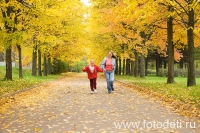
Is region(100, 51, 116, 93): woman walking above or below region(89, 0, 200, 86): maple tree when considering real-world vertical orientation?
below

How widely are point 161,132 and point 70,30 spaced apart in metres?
23.7

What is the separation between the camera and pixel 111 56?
1537cm

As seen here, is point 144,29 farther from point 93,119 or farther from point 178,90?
point 93,119

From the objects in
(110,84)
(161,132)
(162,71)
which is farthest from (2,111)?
(162,71)

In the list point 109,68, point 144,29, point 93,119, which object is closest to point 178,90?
point 109,68

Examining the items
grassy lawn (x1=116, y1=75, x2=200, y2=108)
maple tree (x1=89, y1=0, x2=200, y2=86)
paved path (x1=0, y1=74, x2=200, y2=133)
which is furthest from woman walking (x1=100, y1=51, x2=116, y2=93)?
maple tree (x1=89, y1=0, x2=200, y2=86)

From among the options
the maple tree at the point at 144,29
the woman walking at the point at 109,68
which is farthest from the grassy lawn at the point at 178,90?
the woman walking at the point at 109,68

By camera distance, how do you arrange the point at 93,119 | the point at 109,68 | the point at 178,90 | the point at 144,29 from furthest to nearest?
1. the point at 144,29
2. the point at 178,90
3. the point at 109,68
4. the point at 93,119

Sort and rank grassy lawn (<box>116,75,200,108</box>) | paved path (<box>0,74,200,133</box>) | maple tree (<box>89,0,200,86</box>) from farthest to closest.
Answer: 1. maple tree (<box>89,0,200,86</box>)
2. grassy lawn (<box>116,75,200,108</box>)
3. paved path (<box>0,74,200,133</box>)

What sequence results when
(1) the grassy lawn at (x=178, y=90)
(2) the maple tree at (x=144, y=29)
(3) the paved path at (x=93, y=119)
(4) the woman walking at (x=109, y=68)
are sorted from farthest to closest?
(2) the maple tree at (x=144, y=29) < (4) the woman walking at (x=109, y=68) < (1) the grassy lawn at (x=178, y=90) < (3) the paved path at (x=93, y=119)

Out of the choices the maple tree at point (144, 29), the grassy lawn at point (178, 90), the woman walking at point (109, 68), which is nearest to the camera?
the grassy lawn at point (178, 90)

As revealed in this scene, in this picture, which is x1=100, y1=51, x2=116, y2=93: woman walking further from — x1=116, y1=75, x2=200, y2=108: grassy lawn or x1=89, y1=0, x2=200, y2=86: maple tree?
x1=89, y1=0, x2=200, y2=86: maple tree

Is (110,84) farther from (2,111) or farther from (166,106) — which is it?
(2,111)

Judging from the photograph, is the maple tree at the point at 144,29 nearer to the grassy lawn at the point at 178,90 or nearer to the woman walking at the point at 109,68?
the grassy lawn at the point at 178,90
